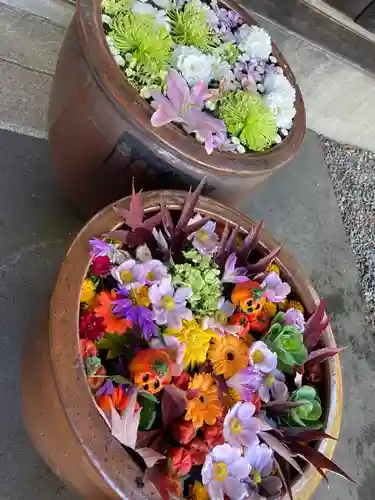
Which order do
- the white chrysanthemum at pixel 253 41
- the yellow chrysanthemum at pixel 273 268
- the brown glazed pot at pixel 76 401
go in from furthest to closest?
the white chrysanthemum at pixel 253 41 → the yellow chrysanthemum at pixel 273 268 → the brown glazed pot at pixel 76 401

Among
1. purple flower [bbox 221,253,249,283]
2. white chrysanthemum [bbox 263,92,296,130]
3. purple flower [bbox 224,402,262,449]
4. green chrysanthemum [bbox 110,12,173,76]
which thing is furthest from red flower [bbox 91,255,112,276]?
white chrysanthemum [bbox 263,92,296,130]

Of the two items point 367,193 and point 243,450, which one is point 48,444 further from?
point 367,193

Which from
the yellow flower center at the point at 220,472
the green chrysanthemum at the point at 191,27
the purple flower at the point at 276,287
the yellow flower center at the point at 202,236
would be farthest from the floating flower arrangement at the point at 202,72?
the yellow flower center at the point at 220,472

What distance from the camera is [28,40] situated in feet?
5.98

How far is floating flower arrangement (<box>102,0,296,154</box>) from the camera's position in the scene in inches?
49.9

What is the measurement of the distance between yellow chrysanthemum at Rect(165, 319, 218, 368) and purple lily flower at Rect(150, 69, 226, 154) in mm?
372

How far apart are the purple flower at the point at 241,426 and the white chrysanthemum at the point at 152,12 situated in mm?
839

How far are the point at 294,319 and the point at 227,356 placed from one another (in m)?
0.16

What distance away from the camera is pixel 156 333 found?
1.06 m

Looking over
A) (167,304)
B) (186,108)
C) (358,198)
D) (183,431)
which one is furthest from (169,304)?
(358,198)

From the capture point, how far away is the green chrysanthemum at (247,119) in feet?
4.36

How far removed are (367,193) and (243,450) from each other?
5.24 feet

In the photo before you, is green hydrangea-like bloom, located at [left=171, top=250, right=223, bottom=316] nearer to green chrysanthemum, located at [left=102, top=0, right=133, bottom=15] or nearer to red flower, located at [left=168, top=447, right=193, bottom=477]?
red flower, located at [left=168, top=447, right=193, bottom=477]

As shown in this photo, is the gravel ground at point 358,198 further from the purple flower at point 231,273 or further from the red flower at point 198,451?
the red flower at point 198,451
